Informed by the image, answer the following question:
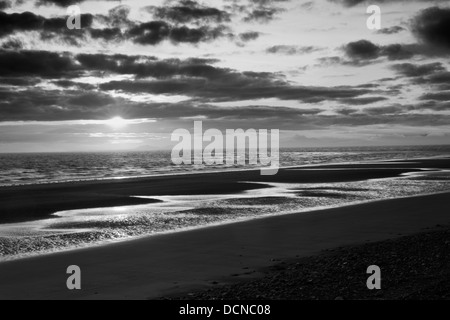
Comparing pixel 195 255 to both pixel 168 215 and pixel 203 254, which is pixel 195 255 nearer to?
pixel 203 254

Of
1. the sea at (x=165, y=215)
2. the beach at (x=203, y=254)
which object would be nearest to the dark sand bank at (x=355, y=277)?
the beach at (x=203, y=254)

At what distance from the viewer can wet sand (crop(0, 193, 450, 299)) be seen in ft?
32.0

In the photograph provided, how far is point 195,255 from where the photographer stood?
41.5 feet

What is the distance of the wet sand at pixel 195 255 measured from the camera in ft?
32.0

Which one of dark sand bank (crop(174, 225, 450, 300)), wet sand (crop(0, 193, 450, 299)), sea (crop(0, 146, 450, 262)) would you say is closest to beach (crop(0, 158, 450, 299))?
wet sand (crop(0, 193, 450, 299))

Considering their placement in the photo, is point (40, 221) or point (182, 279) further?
point (40, 221)

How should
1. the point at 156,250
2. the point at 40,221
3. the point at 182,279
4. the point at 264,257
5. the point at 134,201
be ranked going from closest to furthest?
the point at 182,279 → the point at 264,257 → the point at 156,250 → the point at 40,221 → the point at 134,201

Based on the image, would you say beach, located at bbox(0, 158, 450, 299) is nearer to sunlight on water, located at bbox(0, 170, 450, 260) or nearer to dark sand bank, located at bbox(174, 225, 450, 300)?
dark sand bank, located at bbox(174, 225, 450, 300)

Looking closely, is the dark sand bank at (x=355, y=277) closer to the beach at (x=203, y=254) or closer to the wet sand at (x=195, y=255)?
the beach at (x=203, y=254)

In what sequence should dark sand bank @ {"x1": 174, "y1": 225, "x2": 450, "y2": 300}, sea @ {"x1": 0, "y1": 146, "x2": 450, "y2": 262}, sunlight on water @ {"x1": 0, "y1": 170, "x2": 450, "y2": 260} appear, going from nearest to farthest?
dark sand bank @ {"x1": 174, "y1": 225, "x2": 450, "y2": 300} → sea @ {"x1": 0, "y1": 146, "x2": 450, "y2": 262} → sunlight on water @ {"x1": 0, "y1": 170, "x2": 450, "y2": 260}

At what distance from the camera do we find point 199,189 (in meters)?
34.4

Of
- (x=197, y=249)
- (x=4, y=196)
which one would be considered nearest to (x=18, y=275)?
(x=197, y=249)
